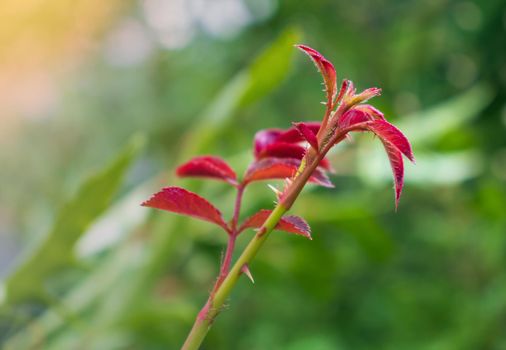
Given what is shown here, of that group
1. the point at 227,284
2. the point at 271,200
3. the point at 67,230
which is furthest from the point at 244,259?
the point at 271,200

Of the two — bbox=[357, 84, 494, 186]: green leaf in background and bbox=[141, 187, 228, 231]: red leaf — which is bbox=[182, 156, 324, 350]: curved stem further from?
bbox=[357, 84, 494, 186]: green leaf in background

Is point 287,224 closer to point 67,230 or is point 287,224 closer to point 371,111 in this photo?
point 371,111

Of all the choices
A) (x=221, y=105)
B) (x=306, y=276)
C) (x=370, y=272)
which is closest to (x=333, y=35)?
(x=370, y=272)

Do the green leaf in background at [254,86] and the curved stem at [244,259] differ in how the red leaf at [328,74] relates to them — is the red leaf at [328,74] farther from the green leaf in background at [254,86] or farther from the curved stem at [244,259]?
the green leaf in background at [254,86]

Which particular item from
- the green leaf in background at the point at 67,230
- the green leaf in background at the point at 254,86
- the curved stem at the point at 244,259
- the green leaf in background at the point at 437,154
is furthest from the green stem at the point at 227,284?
the green leaf in background at the point at 437,154

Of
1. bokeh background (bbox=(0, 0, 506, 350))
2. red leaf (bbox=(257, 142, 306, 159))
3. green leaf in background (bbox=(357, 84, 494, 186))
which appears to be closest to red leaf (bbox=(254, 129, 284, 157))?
red leaf (bbox=(257, 142, 306, 159))

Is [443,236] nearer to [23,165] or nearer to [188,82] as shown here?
[188,82]
